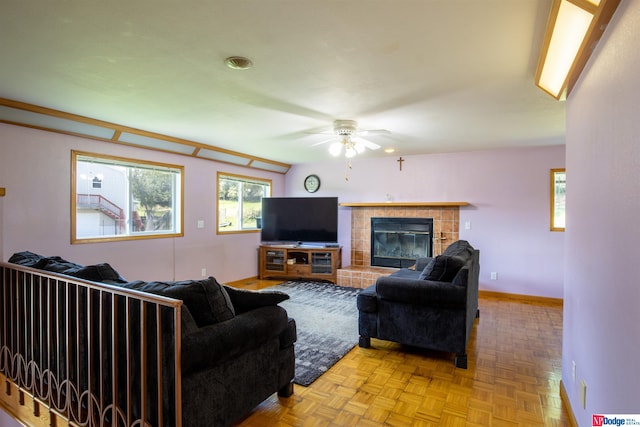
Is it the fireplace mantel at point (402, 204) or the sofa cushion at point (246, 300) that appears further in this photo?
the fireplace mantel at point (402, 204)

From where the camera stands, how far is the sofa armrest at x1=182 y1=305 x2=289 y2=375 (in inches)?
63.4

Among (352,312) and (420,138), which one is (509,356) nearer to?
(352,312)

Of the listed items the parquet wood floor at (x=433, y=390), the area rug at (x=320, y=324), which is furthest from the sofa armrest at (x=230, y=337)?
the area rug at (x=320, y=324)

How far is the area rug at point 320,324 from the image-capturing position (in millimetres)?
2861

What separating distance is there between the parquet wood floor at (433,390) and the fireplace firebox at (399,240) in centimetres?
228

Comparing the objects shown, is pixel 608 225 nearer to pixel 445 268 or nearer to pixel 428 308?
pixel 445 268

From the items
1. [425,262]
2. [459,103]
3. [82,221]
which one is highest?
[459,103]

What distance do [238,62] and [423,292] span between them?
2.28m

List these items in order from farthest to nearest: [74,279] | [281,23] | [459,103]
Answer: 1. [459,103]
2. [74,279]
3. [281,23]

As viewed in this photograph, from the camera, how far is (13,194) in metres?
3.22

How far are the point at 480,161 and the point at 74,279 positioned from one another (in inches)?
208

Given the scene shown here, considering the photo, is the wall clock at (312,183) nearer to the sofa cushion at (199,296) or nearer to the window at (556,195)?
the window at (556,195)

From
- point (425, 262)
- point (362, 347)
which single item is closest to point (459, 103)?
point (425, 262)

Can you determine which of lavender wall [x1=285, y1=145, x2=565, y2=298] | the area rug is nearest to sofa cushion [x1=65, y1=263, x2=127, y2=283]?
the area rug
